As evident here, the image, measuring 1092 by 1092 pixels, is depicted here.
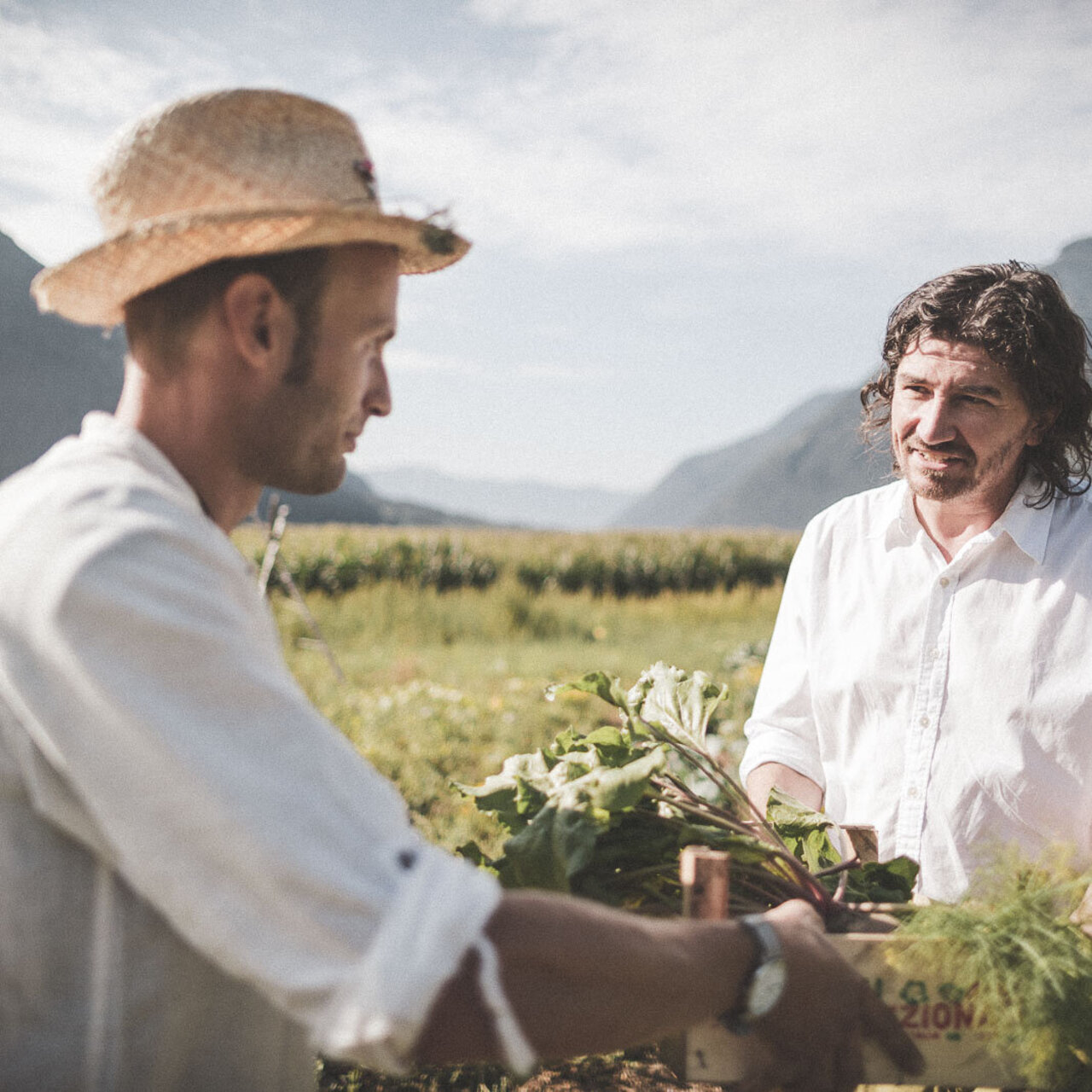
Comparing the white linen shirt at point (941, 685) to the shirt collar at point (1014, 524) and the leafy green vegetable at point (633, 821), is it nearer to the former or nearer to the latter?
the shirt collar at point (1014, 524)

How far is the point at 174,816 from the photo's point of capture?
103 cm

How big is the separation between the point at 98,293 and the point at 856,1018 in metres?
1.56

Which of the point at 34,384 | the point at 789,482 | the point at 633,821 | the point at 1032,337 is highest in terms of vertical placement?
the point at 789,482

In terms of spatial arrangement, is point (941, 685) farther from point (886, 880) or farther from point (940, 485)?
point (886, 880)

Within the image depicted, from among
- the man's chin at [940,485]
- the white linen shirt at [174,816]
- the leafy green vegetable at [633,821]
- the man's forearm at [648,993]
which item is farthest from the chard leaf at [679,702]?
the man's chin at [940,485]

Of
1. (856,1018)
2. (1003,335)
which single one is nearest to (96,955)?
(856,1018)

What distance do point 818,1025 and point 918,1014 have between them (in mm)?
223

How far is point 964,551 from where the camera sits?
2.54 meters

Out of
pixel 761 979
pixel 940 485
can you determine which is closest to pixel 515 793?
pixel 761 979

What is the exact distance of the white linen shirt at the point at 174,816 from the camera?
102 cm

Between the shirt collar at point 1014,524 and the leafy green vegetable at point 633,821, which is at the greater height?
the shirt collar at point 1014,524

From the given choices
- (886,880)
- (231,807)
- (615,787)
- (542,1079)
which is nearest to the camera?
(231,807)

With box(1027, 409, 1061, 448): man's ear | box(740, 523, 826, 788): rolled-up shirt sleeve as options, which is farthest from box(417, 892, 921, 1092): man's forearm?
box(1027, 409, 1061, 448): man's ear

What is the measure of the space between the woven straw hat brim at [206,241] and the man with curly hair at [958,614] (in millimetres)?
1717
